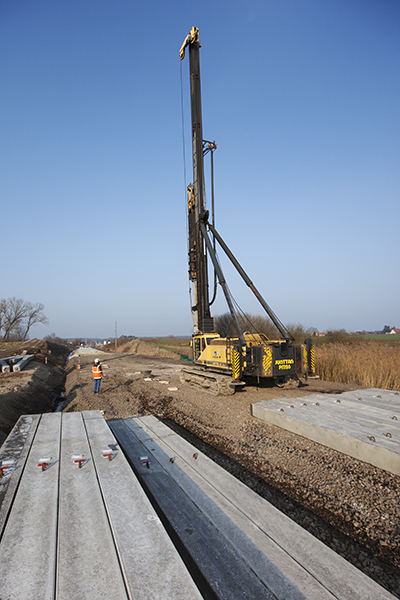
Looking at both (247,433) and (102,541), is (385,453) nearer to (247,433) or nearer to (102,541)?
(247,433)

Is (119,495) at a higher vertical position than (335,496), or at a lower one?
higher

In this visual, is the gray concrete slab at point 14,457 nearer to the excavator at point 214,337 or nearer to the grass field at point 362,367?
the excavator at point 214,337

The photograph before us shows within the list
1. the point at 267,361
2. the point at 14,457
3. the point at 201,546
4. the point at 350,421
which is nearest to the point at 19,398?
the point at 267,361

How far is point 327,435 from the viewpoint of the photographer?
14.7 ft

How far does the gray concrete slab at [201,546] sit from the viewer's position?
1.75 metres

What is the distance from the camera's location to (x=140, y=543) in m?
1.68

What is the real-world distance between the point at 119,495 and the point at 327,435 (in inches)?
135

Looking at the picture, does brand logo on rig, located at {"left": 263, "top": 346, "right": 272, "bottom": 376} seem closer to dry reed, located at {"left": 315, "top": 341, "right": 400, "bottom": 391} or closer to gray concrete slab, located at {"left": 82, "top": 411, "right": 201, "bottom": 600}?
dry reed, located at {"left": 315, "top": 341, "right": 400, "bottom": 391}

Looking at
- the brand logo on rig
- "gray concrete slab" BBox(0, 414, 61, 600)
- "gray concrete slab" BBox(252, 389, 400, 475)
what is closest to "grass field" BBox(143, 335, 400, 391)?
the brand logo on rig

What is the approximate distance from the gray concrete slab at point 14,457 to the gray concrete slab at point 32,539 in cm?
4

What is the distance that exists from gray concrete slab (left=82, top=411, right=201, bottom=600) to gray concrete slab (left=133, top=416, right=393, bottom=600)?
0.57 metres

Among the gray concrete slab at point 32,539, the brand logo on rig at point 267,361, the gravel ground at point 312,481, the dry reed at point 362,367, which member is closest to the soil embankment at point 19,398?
the gravel ground at point 312,481

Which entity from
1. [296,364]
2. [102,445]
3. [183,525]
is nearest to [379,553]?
[183,525]

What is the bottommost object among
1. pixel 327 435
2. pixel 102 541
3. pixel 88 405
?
pixel 88 405
